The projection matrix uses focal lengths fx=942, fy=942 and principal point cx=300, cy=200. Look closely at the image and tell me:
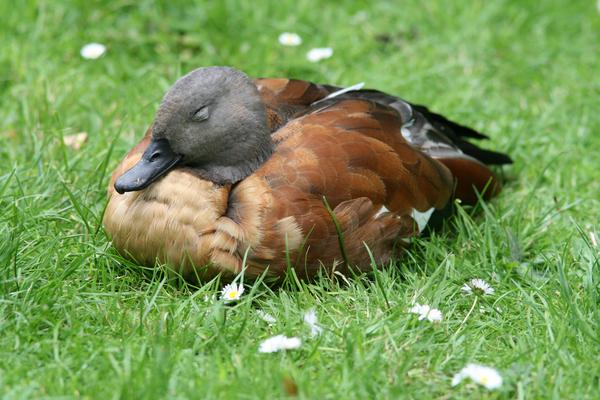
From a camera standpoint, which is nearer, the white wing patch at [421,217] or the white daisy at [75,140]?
the white wing patch at [421,217]

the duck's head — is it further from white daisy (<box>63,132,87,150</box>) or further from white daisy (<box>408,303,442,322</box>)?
white daisy (<box>63,132,87,150</box>)

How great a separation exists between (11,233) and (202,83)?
909mm

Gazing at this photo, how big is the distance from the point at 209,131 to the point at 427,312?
110 cm

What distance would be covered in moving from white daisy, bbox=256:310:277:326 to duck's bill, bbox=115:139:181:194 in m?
0.66

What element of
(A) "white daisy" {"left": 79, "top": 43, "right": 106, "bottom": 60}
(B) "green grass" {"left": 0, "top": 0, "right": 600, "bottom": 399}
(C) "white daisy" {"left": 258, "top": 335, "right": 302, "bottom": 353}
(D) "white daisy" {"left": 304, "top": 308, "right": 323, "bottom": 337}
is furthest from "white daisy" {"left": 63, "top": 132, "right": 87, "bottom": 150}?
(C) "white daisy" {"left": 258, "top": 335, "right": 302, "bottom": 353}

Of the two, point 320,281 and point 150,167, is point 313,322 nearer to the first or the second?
point 320,281

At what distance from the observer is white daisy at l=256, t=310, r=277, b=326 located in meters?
3.33

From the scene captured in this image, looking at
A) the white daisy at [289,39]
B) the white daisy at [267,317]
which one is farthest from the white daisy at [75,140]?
the white daisy at [267,317]

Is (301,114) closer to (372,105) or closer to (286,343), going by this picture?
(372,105)

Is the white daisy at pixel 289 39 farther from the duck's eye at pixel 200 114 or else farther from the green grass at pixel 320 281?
the duck's eye at pixel 200 114

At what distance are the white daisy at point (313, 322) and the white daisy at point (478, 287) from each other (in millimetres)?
635

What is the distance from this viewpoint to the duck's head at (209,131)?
11.8 feet

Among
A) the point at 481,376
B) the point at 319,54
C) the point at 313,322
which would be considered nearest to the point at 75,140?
the point at 319,54

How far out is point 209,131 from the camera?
3.66m
